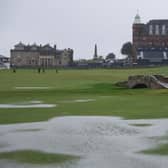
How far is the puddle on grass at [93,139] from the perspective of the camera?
1159 centimetres

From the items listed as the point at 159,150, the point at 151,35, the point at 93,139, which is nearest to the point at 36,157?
the point at 93,139

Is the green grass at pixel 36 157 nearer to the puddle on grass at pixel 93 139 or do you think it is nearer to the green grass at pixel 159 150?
the puddle on grass at pixel 93 139

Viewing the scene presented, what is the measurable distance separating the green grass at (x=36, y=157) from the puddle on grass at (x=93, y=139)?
36 centimetres

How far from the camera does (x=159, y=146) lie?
1355 cm

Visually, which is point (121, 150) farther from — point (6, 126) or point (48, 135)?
point (6, 126)

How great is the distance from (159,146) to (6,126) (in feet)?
20.6

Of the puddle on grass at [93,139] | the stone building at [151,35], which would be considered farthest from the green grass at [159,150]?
the stone building at [151,35]

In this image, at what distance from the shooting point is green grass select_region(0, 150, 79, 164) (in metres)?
11.7

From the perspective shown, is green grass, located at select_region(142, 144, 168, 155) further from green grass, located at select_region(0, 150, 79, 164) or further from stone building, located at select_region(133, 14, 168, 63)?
stone building, located at select_region(133, 14, 168, 63)

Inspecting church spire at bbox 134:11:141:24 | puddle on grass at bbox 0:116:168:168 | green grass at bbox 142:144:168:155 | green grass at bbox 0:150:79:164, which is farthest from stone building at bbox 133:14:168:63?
green grass at bbox 0:150:79:164

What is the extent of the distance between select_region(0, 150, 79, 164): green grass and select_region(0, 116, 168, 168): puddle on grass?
14.3 inches

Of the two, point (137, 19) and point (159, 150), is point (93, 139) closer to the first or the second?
point (159, 150)

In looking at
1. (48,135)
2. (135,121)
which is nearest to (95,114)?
(135,121)

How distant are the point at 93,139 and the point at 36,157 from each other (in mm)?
2952
